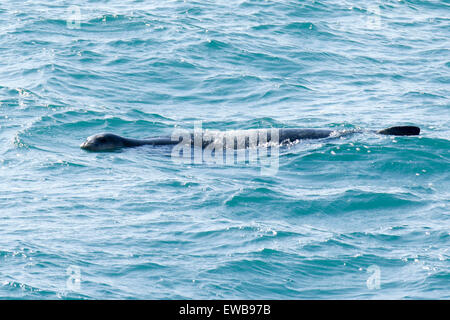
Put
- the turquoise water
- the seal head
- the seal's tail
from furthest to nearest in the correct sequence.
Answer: the seal's tail
the seal head
the turquoise water

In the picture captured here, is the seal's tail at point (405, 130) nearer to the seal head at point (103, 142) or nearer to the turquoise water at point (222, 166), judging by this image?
the turquoise water at point (222, 166)

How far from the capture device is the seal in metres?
18.0

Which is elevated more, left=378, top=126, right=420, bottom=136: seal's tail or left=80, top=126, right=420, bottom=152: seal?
left=378, top=126, right=420, bottom=136: seal's tail

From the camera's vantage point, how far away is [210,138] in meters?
18.5

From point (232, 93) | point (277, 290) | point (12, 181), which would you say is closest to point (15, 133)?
point (12, 181)

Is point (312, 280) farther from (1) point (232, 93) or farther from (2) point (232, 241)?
(1) point (232, 93)

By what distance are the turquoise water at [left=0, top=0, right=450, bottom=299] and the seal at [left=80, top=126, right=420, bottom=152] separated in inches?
14.2

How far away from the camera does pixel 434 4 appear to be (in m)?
33.7

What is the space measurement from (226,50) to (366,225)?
13877 mm

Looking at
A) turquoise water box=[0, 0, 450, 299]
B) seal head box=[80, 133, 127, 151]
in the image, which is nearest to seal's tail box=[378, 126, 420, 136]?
turquoise water box=[0, 0, 450, 299]

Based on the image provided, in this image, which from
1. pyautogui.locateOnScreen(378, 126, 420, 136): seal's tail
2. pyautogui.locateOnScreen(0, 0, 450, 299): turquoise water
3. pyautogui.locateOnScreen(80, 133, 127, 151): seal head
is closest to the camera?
pyautogui.locateOnScreen(0, 0, 450, 299): turquoise water

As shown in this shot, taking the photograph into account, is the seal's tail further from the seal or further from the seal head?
the seal head

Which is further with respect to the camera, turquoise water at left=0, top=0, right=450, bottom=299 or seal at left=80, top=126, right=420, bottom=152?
seal at left=80, top=126, right=420, bottom=152

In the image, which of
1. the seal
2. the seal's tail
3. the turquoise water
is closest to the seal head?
the seal
